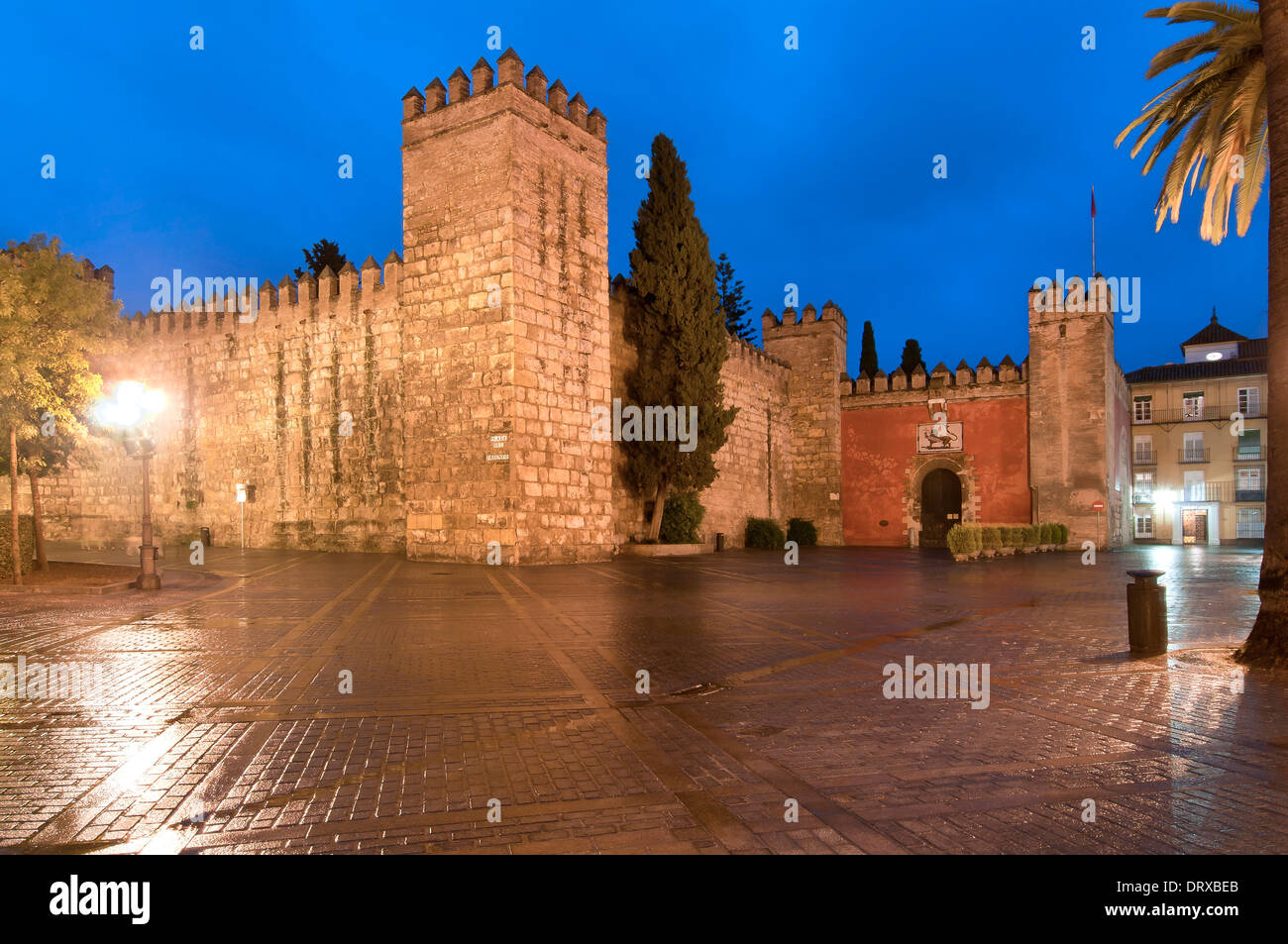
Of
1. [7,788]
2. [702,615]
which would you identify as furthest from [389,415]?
[7,788]

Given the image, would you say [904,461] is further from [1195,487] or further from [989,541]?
[1195,487]

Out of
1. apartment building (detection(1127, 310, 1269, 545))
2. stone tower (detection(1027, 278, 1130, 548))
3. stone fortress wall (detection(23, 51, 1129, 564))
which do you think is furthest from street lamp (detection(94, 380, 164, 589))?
apartment building (detection(1127, 310, 1269, 545))

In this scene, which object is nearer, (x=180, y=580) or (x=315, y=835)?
(x=315, y=835)

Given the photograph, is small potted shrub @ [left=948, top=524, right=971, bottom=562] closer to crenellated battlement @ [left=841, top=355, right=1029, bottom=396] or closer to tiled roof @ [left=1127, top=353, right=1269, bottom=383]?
crenellated battlement @ [left=841, top=355, right=1029, bottom=396]

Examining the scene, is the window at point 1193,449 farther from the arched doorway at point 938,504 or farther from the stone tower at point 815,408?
the stone tower at point 815,408

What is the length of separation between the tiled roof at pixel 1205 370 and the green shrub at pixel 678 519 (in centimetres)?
3710

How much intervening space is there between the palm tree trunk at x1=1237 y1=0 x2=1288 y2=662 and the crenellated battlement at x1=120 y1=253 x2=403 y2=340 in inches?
706

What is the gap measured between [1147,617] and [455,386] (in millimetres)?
14170

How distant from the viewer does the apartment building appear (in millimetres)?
43875

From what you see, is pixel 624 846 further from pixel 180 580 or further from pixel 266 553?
pixel 266 553

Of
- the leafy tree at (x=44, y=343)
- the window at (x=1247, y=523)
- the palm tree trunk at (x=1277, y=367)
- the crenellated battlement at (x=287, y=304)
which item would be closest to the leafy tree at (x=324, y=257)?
the crenellated battlement at (x=287, y=304)

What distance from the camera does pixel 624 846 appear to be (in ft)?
9.87

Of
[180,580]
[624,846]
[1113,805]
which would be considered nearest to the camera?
[624,846]

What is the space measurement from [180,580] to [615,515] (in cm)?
1065
